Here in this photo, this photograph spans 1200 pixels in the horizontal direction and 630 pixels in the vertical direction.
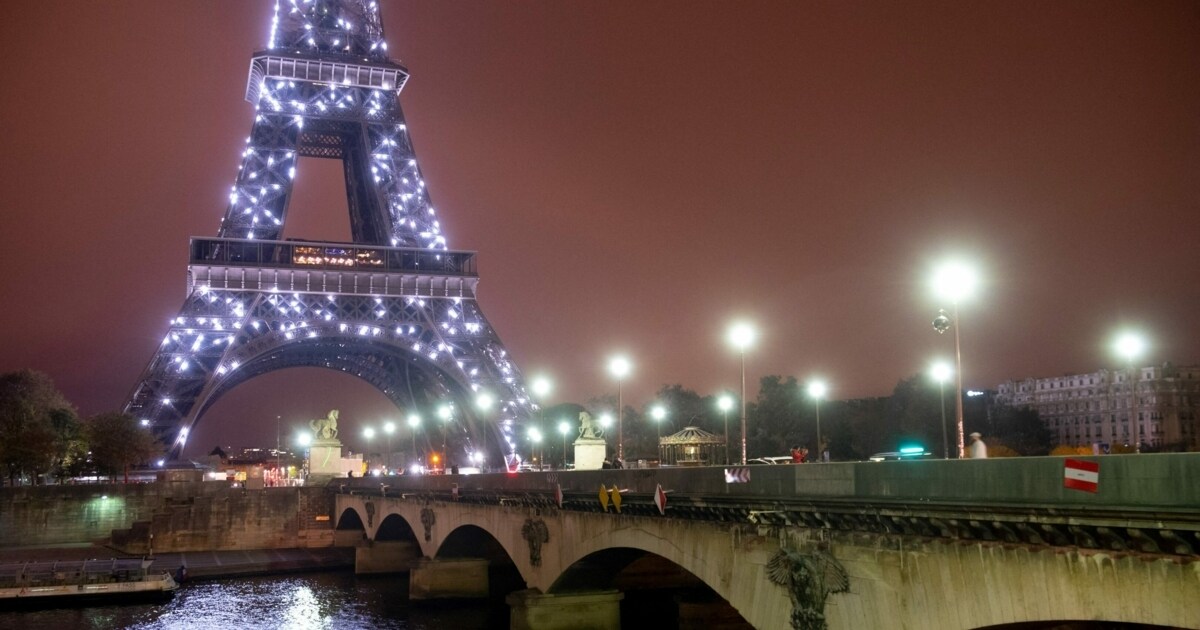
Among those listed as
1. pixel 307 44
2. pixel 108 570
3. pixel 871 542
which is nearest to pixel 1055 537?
pixel 871 542

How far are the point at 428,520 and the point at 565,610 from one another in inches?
719

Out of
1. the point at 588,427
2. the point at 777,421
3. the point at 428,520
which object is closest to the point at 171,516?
the point at 428,520

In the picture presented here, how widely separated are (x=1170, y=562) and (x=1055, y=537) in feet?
5.25

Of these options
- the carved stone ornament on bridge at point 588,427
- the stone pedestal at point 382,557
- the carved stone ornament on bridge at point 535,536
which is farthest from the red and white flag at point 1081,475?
the stone pedestal at point 382,557

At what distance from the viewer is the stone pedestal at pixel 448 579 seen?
49.2 metres

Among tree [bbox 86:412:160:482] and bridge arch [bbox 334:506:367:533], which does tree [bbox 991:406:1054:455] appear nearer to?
bridge arch [bbox 334:506:367:533]

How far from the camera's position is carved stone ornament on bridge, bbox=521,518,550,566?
107ft

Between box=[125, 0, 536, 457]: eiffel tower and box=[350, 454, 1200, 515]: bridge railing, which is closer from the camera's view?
box=[350, 454, 1200, 515]: bridge railing

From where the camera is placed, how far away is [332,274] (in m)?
94.7

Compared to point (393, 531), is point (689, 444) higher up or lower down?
higher up

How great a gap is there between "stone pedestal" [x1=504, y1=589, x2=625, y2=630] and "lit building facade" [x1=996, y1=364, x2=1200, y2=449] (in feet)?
175

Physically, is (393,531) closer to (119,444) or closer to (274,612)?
(274,612)

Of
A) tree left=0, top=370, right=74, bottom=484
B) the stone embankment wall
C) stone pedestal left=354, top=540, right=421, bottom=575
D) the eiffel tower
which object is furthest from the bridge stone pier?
tree left=0, top=370, right=74, bottom=484

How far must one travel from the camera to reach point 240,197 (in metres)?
98.8
